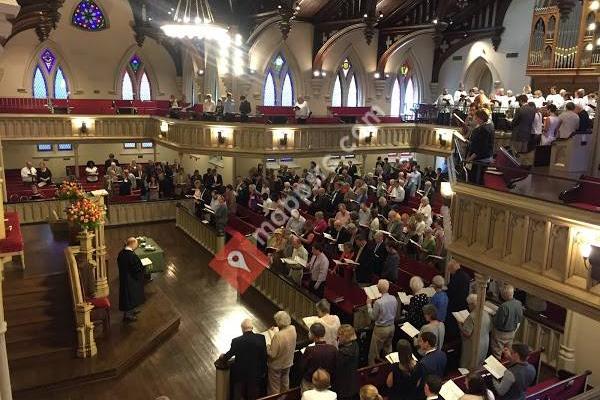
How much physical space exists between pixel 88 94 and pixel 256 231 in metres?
13.3

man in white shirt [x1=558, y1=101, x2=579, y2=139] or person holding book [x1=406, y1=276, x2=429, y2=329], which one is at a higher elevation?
man in white shirt [x1=558, y1=101, x2=579, y2=139]

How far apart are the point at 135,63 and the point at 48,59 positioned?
352 centimetres

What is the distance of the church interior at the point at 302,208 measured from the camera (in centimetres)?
644

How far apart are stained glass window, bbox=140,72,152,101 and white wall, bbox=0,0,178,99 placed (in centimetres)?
24

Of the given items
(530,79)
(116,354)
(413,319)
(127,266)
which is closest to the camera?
(413,319)

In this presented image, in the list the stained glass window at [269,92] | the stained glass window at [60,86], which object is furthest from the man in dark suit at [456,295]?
the stained glass window at [60,86]

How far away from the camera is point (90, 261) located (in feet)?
29.9

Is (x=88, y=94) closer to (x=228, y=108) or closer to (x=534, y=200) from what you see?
(x=228, y=108)

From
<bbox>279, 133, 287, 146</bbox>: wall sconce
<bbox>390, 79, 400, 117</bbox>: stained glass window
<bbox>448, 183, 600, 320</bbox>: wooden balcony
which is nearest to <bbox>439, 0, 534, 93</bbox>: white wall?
<bbox>390, 79, 400, 117</bbox>: stained glass window

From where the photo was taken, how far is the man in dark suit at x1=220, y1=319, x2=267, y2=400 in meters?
6.33

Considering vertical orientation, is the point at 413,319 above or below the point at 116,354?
above

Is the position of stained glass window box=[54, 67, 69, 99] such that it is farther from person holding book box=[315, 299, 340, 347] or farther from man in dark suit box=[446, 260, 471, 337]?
man in dark suit box=[446, 260, 471, 337]

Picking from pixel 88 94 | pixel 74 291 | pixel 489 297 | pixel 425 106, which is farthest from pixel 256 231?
pixel 88 94

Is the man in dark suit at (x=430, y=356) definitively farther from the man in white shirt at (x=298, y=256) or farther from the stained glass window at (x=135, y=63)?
the stained glass window at (x=135, y=63)
